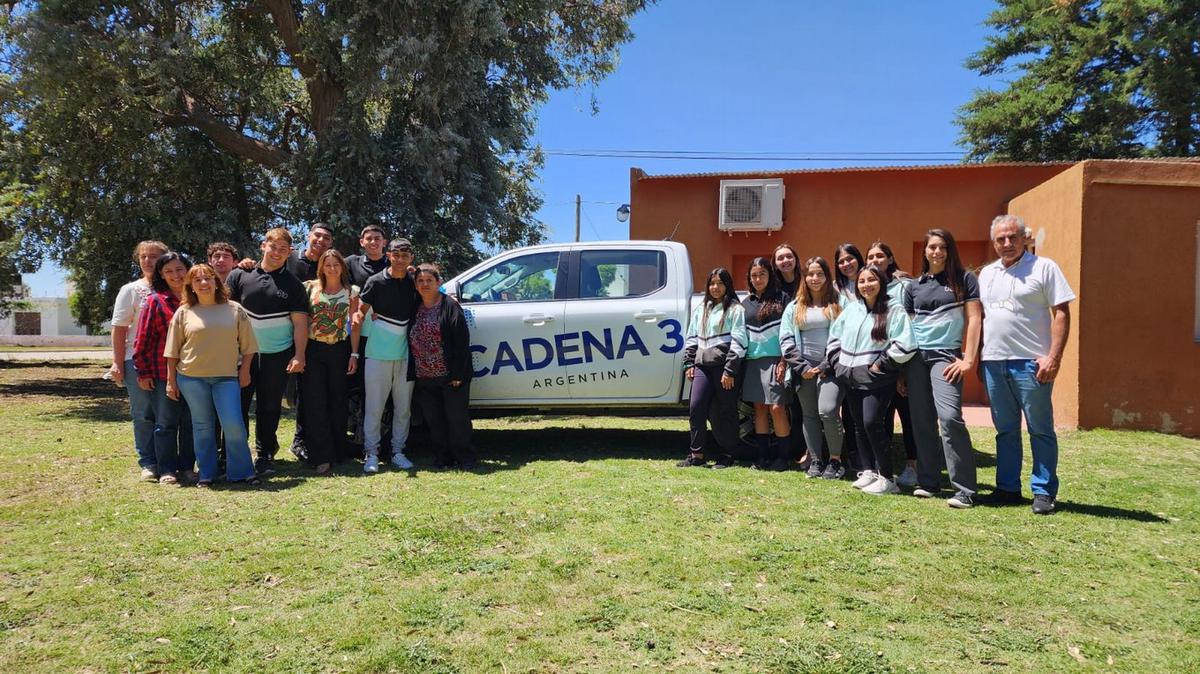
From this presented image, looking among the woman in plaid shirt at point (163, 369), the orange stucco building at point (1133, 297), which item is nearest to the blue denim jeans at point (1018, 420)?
the orange stucco building at point (1133, 297)

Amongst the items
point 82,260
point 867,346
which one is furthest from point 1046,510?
point 82,260

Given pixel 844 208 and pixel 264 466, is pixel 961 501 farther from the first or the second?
pixel 844 208

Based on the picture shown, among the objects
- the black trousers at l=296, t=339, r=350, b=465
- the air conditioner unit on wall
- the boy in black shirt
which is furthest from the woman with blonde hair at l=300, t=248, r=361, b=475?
the air conditioner unit on wall

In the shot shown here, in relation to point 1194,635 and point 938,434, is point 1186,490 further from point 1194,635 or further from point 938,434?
point 1194,635

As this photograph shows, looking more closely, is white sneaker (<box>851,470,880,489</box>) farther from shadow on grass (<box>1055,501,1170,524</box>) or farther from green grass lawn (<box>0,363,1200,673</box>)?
shadow on grass (<box>1055,501,1170,524</box>)

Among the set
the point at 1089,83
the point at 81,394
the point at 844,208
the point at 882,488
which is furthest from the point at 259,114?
the point at 1089,83

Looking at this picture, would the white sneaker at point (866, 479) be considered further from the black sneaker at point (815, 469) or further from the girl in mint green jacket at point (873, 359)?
the black sneaker at point (815, 469)

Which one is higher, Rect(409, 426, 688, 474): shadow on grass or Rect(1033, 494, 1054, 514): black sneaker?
Rect(1033, 494, 1054, 514): black sneaker

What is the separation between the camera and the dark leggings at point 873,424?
4844 millimetres

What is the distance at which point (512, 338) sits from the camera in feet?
19.7

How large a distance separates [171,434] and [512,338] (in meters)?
2.59

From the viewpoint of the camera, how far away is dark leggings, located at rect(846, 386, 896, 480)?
484 cm

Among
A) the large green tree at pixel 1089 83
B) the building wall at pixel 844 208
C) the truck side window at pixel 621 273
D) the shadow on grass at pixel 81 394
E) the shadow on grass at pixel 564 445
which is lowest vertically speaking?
the shadow on grass at pixel 81 394

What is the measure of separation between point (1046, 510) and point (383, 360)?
15.1ft
